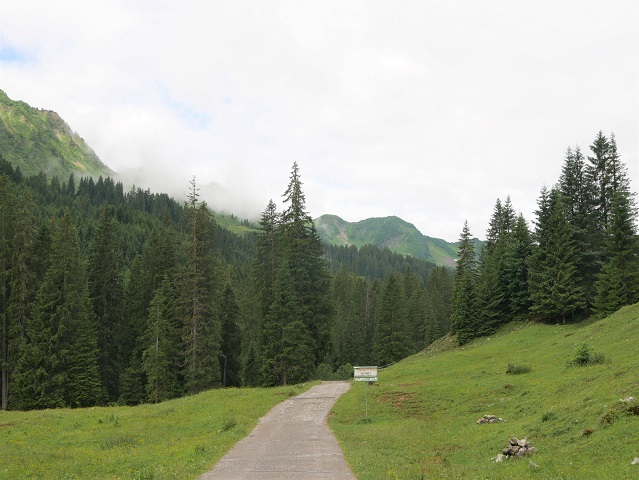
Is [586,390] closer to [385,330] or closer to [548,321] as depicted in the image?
[548,321]

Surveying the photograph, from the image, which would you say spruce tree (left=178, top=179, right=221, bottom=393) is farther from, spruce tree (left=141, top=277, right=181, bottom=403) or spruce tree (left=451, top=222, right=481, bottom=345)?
spruce tree (left=451, top=222, right=481, bottom=345)

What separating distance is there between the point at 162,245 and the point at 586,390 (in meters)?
52.6

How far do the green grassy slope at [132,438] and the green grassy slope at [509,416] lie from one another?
5579mm

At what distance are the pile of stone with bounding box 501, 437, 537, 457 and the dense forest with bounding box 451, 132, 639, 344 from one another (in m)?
38.4

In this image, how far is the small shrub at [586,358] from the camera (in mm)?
26562

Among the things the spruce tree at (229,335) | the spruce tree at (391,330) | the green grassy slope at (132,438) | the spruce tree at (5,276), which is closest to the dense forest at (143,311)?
the spruce tree at (5,276)

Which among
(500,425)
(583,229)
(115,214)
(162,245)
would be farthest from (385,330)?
(115,214)

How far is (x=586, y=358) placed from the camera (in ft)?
88.7

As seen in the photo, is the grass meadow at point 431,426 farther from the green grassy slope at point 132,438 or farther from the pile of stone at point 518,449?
the pile of stone at point 518,449

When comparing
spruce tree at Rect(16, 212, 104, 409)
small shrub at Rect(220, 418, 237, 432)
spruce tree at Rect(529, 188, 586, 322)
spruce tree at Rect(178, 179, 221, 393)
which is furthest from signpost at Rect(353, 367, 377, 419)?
spruce tree at Rect(16, 212, 104, 409)

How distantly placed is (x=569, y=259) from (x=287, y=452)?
49.1 metres

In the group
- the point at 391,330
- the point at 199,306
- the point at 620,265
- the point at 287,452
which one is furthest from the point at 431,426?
the point at 391,330

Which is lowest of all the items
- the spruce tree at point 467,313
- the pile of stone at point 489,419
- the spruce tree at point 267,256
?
the pile of stone at point 489,419

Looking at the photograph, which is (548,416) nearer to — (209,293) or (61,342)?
(209,293)
